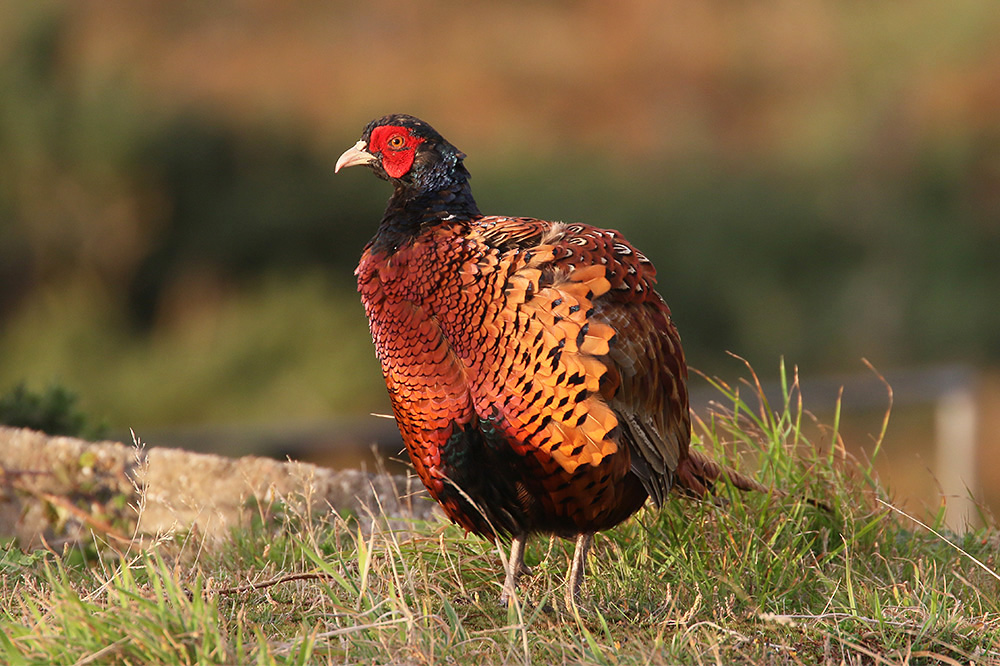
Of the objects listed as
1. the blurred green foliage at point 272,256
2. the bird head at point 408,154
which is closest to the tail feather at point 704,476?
the bird head at point 408,154

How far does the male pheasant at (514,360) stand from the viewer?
117 inches

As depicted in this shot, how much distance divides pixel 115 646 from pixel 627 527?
1.82 meters

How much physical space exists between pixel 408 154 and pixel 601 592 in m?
1.43

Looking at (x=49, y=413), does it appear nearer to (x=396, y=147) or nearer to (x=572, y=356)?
(x=396, y=147)

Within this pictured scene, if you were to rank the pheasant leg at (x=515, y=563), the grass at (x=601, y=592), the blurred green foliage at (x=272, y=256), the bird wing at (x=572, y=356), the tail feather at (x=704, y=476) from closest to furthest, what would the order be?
the grass at (x=601, y=592) < the bird wing at (x=572, y=356) < the pheasant leg at (x=515, y=563) < the tail feather at (x=704, y=476) < the blurred green foliage at (x=272, y=256)

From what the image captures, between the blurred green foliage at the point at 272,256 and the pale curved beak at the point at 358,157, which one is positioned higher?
the pale curved beak at the point at 358,157

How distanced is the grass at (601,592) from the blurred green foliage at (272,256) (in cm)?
879

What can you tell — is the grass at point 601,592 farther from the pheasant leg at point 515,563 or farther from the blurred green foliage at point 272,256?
the blurred green foliage at point 272,256

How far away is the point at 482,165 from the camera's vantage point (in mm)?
16750

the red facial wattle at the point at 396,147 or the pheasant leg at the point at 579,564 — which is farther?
the red facial wattle at the point at 396,147

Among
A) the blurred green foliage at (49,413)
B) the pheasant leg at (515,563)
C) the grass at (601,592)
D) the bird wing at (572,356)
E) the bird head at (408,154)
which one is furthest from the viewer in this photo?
the blurred green foliage at (49,413)

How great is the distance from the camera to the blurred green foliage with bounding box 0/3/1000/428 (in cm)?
1328

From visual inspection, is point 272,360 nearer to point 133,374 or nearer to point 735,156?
point 133,374

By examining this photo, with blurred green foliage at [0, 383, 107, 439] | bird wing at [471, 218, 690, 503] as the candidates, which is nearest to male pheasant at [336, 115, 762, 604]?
bird wing at [471, 218, 690, 503]
